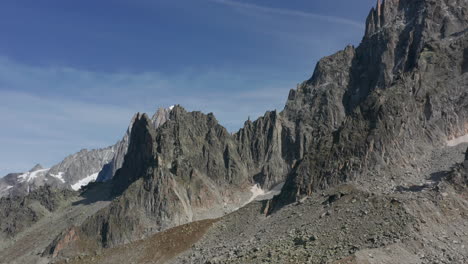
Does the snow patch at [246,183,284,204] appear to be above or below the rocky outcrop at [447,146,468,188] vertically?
above

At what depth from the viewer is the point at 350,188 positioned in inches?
3765

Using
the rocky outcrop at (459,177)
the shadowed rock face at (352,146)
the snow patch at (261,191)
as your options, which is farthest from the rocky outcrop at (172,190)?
the rocky outcrop at (459,177)

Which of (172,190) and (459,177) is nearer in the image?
(459,177)

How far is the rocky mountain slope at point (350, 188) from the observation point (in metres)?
69.3

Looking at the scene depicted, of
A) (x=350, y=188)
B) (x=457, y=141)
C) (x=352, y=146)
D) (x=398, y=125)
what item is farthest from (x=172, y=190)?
Result: (x=457, y=141)

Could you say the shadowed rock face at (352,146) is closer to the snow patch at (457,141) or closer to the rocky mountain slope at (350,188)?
the rocky mountain slope at (350,188)

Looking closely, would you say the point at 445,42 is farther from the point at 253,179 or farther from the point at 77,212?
the point at 77,212

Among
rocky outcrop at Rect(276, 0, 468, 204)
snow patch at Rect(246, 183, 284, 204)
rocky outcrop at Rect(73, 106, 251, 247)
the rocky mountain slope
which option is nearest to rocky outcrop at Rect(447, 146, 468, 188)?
the rocky mountain slope

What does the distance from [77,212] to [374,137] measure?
387ft

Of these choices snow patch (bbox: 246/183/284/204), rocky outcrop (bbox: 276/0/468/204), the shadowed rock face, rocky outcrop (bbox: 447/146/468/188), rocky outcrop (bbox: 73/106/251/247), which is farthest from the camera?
snow patch (bbox: 246/183/284/204)

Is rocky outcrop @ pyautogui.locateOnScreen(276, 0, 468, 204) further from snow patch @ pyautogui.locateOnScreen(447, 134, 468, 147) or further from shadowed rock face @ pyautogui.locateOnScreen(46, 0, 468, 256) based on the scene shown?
snow patch @ pyautogui.locateOnScreen(447, 134, 468, 147)

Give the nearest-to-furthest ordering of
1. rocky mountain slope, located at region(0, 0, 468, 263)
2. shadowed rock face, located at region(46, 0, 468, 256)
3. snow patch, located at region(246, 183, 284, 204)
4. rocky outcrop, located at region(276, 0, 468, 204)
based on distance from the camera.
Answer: rocky mountain slope, located at region(0, 0, 468, 263) < rocky outcrop, located at region(276, 0, 468, 204) < shadowed rock face, located at region(46, 0, 468, 256) < snow patch, located at region(246, 183, 284, 204)

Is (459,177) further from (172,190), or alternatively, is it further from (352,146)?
(172,190)

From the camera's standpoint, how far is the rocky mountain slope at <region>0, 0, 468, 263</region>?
227 feet
